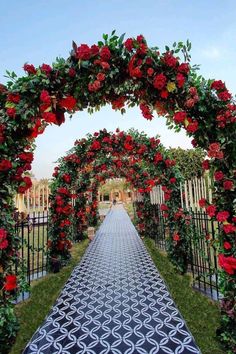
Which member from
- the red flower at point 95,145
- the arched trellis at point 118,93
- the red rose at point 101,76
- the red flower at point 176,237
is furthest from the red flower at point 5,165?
the red flower at point 95,145

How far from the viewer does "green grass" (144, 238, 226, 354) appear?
10.1ft

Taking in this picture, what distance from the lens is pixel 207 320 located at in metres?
3.62

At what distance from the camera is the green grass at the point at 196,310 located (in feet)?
10.1

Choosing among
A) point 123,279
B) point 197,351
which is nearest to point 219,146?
point 197,351

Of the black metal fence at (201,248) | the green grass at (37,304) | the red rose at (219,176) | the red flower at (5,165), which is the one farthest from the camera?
the black metal fence at (201,248)

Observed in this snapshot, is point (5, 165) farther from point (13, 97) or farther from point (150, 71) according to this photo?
point (150, 71)

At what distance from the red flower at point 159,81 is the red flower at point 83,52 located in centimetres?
78

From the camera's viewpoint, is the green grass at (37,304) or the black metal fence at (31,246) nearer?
the green grass at (37,304)

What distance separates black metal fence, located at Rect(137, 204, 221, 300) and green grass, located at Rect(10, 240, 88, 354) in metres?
2.27

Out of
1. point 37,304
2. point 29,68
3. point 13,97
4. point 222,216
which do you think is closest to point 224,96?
point 222,216

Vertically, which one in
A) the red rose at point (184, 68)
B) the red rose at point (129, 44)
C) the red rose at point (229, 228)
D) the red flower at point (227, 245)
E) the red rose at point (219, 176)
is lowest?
the red flower at point (227, 245)

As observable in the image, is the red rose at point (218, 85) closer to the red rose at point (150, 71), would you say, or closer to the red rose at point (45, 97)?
the red rose at point (150, 71)

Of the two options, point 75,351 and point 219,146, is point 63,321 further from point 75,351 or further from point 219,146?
point 219,146

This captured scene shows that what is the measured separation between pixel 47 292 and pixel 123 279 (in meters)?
1.60
